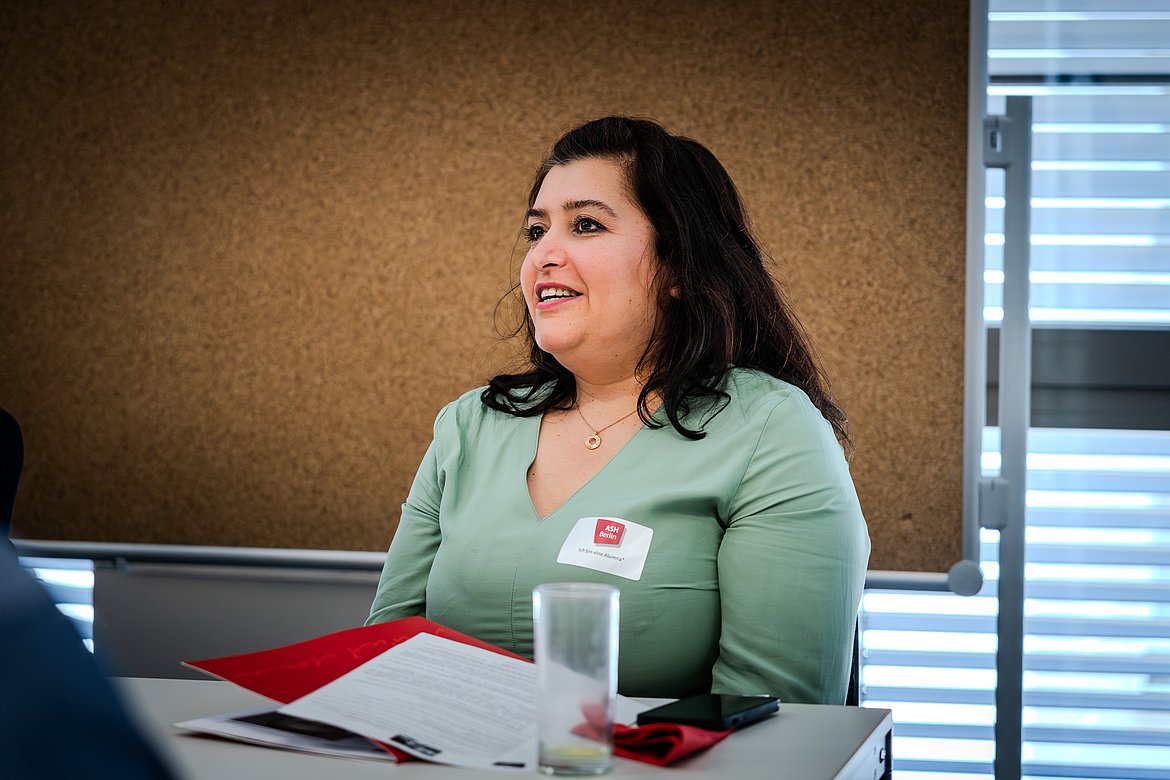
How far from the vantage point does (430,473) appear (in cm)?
162

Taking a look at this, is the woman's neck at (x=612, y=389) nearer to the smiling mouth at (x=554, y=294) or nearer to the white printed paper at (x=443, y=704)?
the smiling mouth at (x=554, y=294)

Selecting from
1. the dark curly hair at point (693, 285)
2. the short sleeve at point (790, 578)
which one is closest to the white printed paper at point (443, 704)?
the short sleeve at point (790, 578)

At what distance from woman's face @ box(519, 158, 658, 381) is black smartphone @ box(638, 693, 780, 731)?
2.39 ft

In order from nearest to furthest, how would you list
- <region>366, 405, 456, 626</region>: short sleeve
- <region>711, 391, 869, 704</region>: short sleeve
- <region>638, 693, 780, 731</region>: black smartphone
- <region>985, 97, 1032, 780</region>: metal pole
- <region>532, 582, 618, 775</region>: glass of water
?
<region>532, 582, 618, 775</region>: glass of water, <region>638, 693, 780, 731</region>: black smartphone, <region>711, 391, 869, 704</region>: short sleeve, <region>366, 405, 456, 626</region>: short sleeve, <region>985, 97, 1032, 780</region>: metal pole

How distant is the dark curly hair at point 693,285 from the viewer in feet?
5.22

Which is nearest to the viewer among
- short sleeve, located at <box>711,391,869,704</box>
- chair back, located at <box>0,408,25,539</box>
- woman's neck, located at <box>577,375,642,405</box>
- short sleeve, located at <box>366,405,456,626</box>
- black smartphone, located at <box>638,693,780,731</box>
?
black smartphone, located at <box>638,693,780,731</box>

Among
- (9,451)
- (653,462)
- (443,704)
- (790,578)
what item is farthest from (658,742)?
(9,451)

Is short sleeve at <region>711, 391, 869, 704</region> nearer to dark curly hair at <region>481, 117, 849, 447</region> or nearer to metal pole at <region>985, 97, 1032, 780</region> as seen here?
dark curly hair at <region>481, 117, 849, 447</region>

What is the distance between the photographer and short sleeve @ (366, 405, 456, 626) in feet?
4.96

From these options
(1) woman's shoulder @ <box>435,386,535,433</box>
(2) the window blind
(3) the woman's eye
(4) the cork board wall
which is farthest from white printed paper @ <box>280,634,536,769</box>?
(2) the window blind

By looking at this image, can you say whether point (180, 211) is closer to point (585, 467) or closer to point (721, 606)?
point (585, 467)

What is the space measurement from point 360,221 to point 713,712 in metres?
1.78

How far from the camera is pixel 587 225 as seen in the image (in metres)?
1.62

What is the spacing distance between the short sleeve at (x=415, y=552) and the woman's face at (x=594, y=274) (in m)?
0.24
